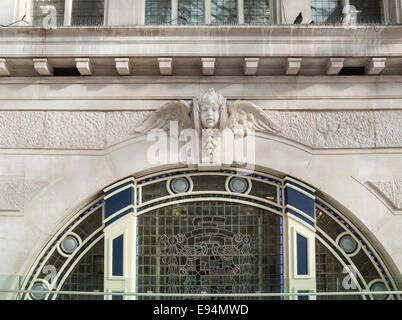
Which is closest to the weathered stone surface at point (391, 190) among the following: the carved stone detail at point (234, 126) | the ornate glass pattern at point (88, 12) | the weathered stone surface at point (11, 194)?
the carved stone detail at point (234, 126)

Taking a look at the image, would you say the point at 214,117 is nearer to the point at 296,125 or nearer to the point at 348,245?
the point at 296,125

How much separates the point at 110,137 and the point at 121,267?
6.52ft

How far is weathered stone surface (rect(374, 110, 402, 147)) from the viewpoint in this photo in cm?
963

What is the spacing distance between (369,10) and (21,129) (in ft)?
19.7

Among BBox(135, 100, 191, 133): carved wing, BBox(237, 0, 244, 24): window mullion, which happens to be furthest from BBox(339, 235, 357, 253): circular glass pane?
BBox(237, 0, 244, 24): window mullion

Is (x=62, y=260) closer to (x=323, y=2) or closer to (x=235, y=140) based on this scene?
(x=235, y=140)

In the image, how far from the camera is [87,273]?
9500 mm

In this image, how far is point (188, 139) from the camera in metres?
9.67

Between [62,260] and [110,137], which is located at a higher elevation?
[110,137]

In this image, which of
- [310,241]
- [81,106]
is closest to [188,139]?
[81,106]

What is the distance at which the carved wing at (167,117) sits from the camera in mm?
9602

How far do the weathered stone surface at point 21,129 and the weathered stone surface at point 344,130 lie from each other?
14.0 ft
